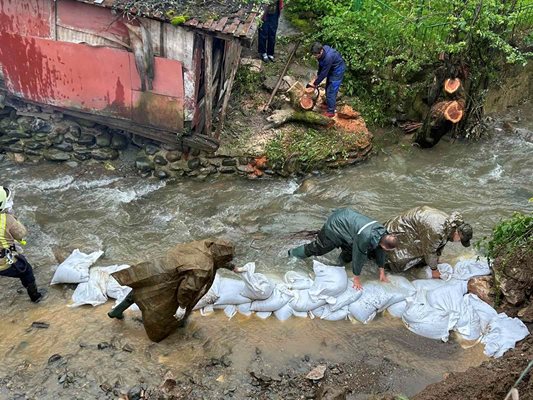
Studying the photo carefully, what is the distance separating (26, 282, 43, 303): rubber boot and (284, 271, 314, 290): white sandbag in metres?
2.79

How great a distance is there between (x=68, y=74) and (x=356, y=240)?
524cm

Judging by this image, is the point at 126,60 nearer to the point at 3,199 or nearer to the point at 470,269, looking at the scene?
the point at 3,199

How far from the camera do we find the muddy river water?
4676mm

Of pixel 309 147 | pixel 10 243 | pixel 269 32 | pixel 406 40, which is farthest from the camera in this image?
pixel 269 32

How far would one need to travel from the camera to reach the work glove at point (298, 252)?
606 centimetres

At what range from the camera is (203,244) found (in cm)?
462

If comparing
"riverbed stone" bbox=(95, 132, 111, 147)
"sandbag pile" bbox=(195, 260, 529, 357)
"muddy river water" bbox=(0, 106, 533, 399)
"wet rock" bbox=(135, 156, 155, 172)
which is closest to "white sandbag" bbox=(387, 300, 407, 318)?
"sandbag pile" bbox=(195, 260, 529, 357)

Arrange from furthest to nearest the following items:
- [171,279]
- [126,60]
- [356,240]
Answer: [126,60] → [356,240] → [171,279]

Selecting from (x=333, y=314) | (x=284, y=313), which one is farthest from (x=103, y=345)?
(x=333, y=314)

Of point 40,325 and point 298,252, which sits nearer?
point 40,325

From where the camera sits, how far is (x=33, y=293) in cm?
531

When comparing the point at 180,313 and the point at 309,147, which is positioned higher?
the point at 309,147

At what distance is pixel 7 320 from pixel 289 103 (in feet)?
18.3

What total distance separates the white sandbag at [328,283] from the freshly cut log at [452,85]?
4453mm
